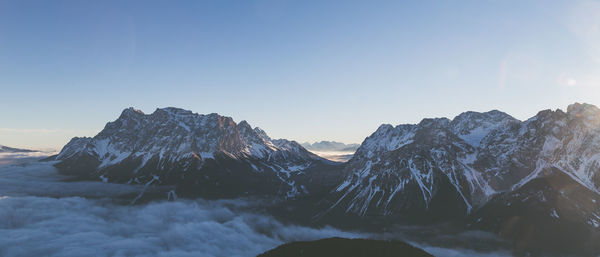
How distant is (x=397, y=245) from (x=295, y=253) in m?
68.4

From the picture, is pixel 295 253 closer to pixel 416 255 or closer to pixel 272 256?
pixel 272 256

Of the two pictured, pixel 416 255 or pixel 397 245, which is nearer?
pixel 416 255

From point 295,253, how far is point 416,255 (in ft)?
248

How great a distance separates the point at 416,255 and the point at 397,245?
16.9m

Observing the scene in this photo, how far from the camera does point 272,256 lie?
191500 millimetres

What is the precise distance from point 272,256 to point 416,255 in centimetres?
9034

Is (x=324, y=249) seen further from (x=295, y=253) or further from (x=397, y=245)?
(x=397, y=245)

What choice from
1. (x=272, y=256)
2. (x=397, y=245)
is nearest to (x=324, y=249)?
(x=272, y=256)

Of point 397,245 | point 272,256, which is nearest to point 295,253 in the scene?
point 272,256

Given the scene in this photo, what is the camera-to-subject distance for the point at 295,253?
632 feet

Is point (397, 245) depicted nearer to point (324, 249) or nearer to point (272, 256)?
point (324, 249)

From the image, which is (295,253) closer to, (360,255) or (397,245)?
(360,255)

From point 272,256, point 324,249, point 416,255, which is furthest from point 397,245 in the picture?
point 272,256

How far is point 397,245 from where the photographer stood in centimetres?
19725
